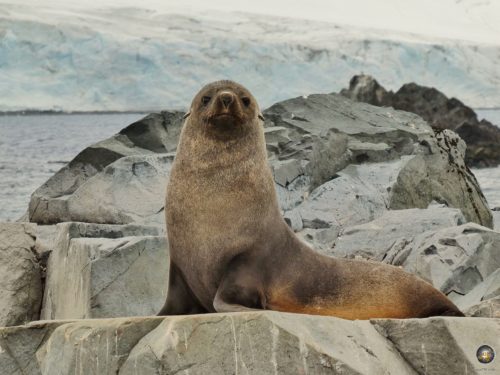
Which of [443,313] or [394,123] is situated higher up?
[443,313]

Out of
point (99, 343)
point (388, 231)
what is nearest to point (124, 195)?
point (388, 231)

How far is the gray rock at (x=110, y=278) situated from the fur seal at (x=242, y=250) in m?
1.29

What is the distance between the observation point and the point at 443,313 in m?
4.75

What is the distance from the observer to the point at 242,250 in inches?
178

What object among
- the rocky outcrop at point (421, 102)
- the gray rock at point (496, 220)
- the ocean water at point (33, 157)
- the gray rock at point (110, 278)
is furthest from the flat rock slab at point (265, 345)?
the rocky outcrop at point (421, 102)

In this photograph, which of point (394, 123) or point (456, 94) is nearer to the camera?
point (394, 123)

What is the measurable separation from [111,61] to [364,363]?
142ft

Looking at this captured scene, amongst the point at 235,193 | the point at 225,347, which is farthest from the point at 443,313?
the point at 225,347

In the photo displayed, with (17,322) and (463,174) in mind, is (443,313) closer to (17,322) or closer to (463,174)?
(17,322)

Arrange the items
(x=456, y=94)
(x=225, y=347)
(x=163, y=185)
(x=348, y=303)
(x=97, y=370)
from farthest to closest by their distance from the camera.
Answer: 1. (x=456, y=94)
2. (x=163, y=185)
3. (x=348, y=303)
4. (x=97, y=370)
5. (x=225, y=347)

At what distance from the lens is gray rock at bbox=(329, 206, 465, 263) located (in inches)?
324

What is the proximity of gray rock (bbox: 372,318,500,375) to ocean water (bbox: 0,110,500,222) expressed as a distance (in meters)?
13.7
